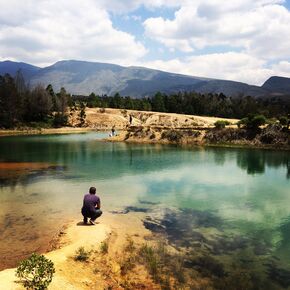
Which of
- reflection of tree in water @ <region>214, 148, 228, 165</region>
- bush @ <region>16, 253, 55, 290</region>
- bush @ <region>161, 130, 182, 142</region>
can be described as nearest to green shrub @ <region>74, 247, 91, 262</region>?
bush @ <region>16, 253, 55, 290</region>

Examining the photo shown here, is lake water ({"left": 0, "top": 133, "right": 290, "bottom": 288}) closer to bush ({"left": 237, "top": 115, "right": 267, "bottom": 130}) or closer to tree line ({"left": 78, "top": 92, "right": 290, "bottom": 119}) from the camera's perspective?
bush ({"left": 237, "top": 115, "right": 267, "bottom": 130})

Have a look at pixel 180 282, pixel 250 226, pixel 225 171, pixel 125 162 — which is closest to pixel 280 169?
pixel 225 171

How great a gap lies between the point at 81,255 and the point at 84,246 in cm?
147

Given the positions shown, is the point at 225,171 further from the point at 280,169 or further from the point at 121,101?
the point at 121,101

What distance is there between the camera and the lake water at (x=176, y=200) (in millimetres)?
20516

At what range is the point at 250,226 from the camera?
79.3 ft

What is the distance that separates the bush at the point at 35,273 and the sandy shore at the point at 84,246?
34 cm

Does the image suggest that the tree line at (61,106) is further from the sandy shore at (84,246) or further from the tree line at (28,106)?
the sandy shore at (84,246)

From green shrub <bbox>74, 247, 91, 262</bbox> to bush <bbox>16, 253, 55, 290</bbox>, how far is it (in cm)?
327

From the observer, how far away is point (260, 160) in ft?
188

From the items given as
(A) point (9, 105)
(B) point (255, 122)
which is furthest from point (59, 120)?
(B) point (255, 122)

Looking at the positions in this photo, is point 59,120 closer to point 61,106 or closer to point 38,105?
point 61,106

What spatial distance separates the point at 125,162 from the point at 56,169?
34.0 ft

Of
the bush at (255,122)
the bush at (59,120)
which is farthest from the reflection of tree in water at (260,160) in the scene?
the bush at (59,120)
